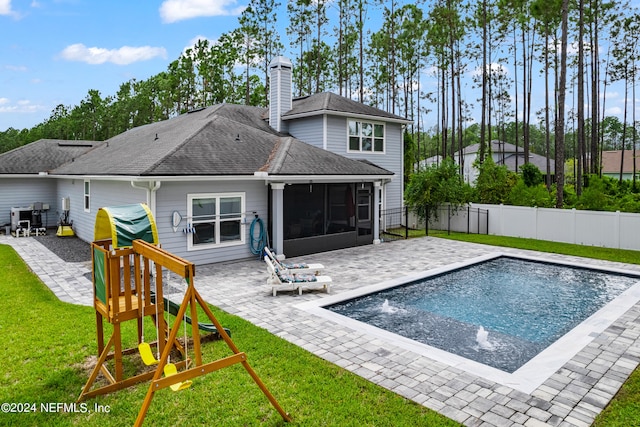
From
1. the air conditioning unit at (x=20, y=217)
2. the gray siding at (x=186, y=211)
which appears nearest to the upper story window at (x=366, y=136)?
the gray siding at (x=186, y=211)

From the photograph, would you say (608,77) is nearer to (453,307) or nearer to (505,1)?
(505,1)

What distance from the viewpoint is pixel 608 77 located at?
1277 inches

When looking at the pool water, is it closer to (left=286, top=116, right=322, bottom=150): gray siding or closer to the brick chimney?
(left=286, top=116, right=322, bottom=150): gray siding

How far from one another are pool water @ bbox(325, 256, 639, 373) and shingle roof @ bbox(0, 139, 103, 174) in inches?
692

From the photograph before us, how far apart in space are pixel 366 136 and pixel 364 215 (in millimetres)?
4881

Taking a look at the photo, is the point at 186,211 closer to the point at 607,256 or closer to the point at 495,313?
the point at 495,313

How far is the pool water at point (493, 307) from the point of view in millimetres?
6609

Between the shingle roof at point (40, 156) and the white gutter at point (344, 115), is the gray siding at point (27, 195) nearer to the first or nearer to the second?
the shingle roof at point (40, 156)

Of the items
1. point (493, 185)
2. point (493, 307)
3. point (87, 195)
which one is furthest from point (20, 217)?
point (493, 185)

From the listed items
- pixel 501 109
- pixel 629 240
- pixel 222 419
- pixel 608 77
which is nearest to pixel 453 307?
pixel 222 419

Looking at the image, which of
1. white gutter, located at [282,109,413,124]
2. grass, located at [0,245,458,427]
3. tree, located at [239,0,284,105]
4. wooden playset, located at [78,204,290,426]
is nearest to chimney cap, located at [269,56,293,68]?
white gutter, located at [282,109,413,124]

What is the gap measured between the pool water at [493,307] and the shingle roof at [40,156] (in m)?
17.6

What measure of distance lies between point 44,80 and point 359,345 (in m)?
36.8

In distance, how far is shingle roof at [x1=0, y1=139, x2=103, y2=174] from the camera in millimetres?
18875
